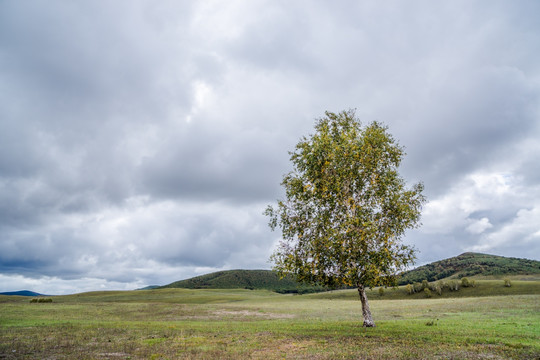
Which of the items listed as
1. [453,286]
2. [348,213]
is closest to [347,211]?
[348,213]

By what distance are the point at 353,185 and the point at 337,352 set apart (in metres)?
15.5

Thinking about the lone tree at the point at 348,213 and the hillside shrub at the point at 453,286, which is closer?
the lone tree at the point at 348,213

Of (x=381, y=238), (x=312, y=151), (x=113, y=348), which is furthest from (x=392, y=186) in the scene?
(x=113, y=348)

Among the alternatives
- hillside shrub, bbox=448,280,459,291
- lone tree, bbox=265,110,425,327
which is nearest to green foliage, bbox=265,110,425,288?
lone tree, bbox=265,110,425,327

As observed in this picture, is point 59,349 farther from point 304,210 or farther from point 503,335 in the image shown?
point 503,335

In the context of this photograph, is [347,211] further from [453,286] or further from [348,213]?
[453,286]

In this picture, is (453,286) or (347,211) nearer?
(347,211)

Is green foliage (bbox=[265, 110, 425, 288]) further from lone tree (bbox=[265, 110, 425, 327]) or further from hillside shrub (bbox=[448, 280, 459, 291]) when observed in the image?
hillside shrub (bbox=[448, 280, 459, 291])

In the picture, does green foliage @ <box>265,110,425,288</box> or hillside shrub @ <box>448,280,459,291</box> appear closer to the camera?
green foliage @ <box>265,110,425,288</box>

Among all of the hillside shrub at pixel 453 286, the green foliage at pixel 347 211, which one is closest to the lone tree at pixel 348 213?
Answer: the green foliage at pixel 347 211

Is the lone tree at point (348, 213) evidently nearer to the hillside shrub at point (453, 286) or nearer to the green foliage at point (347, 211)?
the green foliage at point (347, 211)

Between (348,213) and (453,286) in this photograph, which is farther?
(453,286)

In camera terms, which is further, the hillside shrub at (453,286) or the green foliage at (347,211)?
the hillside shrub at (453,286)

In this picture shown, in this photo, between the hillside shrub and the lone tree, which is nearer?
the lone tree
